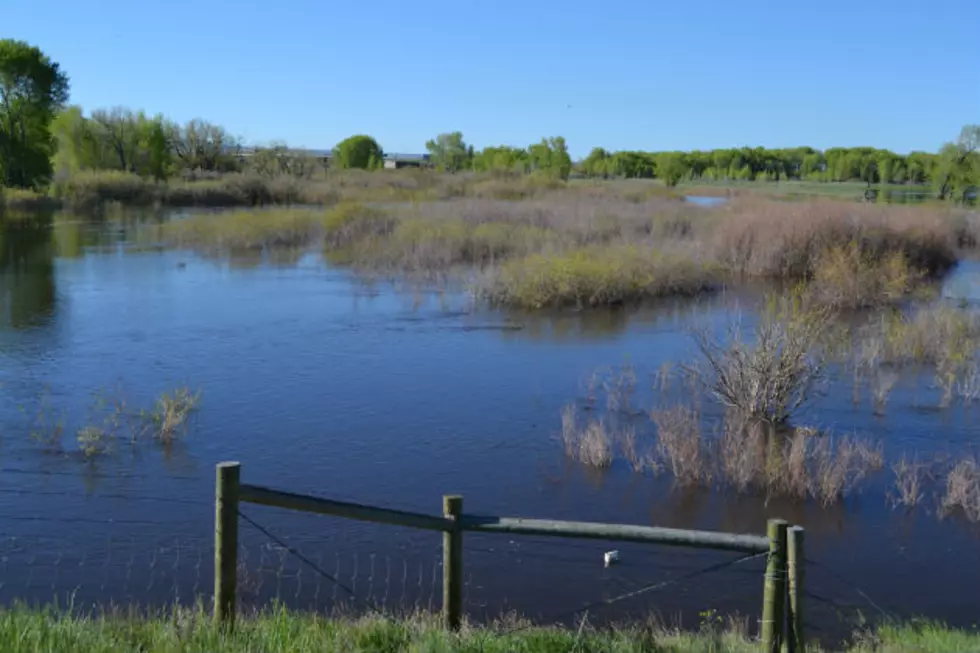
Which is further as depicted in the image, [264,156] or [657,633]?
[264,156]

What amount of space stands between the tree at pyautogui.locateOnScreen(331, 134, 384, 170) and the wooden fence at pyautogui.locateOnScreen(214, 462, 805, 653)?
361ft

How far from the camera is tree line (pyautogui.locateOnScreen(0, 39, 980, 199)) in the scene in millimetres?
56406

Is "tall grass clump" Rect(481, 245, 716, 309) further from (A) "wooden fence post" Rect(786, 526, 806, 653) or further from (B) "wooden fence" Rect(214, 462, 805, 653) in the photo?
(A) "wooden fence post" Rect(786, 526, 806, 653)

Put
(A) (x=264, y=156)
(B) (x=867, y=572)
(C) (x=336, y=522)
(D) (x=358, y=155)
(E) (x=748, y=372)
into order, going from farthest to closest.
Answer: (D) (x=358, y=155) → (A) (x=264, y=156) → (E) (x=748, y=372) → (C) (x=336, y=522) → (B) (x=867, y=572)

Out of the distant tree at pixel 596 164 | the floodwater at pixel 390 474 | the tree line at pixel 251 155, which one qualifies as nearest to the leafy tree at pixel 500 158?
the tree line at pixel 251 155

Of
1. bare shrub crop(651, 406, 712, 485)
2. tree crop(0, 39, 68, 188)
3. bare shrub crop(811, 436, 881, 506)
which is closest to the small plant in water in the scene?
bare shrub crop(651, 406, 712, 485)

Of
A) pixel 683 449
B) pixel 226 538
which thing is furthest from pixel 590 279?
pixel 226 538

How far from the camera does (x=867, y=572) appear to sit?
8.60 meters

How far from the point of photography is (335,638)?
5434 mm

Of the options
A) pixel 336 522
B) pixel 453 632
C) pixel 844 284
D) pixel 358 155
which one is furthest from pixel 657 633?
pixel 358 155

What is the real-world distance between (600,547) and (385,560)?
201 centimetres

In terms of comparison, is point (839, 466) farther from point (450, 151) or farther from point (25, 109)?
point (450, 151)

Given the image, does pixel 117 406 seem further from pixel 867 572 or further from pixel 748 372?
pixel 867 572

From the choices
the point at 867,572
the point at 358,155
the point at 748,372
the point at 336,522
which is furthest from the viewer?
the point at 358,155
